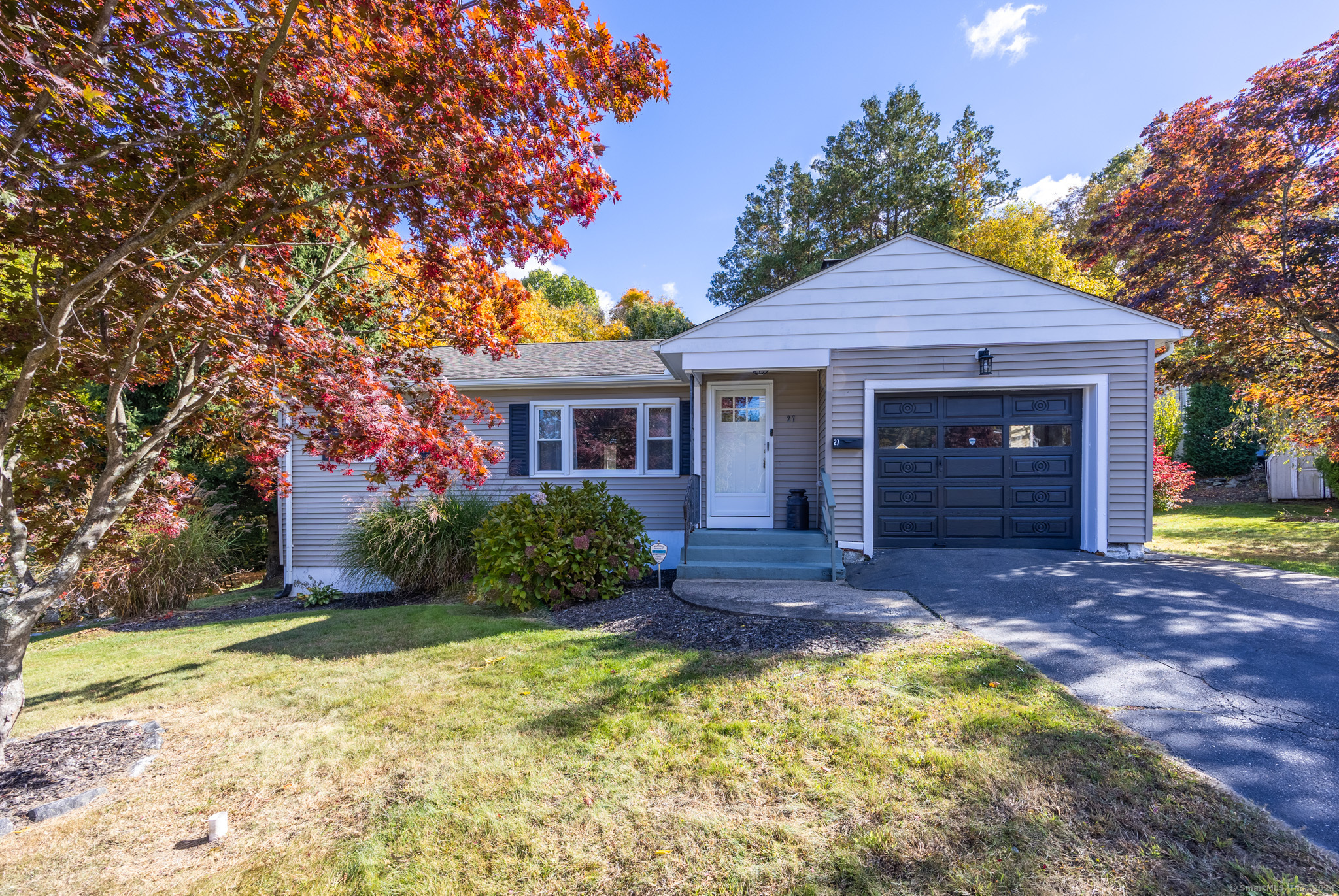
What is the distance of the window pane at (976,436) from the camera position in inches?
283

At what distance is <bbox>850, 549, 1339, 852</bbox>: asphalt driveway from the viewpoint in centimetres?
242

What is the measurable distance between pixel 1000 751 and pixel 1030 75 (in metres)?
12.9

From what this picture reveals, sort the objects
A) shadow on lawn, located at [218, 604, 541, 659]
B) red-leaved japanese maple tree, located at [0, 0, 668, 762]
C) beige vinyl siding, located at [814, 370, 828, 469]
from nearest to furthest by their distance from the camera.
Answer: red-leaved japanese maple tree, located at [0, 0, 668, 762]
shadow on lawn, located at [218, 604, 541, 659]
beige vinyl siding, located at [814, 370, 828, 469]

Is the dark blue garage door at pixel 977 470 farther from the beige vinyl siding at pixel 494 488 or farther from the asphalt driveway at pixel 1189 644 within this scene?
the beige vinyl siding at pixel 494 488

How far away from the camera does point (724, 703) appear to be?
10.3 ft

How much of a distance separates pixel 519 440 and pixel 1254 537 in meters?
13.1

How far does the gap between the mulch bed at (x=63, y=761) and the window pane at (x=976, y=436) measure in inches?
324

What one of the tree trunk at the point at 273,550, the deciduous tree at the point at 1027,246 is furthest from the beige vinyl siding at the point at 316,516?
the deciduous tree at the point at 1027,246

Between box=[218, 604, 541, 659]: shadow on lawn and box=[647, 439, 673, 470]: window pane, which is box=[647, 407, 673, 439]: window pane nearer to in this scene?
box=[647, 439, 673, 470]: window pane

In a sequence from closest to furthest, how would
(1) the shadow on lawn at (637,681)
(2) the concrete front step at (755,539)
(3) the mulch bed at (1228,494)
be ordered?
(1) the shadow on lawn at (637,681) < (2) the concrete front step at (755,539) < (3) the mulch bed at (1228,494)

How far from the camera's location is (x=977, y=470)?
7215mm

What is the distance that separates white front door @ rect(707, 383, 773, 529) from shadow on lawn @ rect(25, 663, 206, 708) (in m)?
6.19

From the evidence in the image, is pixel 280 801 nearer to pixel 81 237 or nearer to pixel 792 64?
pixel 81 237

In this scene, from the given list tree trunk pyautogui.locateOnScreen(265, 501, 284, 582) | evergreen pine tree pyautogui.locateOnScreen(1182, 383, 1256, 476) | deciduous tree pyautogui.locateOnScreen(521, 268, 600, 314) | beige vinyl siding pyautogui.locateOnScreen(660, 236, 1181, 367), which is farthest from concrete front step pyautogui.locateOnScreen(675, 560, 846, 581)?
deciduous tree pyautogui.locateOnScreen(521, 268, 600, 314)
